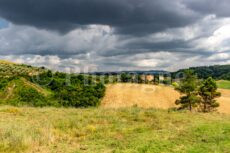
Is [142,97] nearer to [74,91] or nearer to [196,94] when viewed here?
[196,94]

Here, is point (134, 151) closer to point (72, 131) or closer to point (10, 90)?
point (72, 131)

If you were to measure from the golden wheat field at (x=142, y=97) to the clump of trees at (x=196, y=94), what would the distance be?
4259mm

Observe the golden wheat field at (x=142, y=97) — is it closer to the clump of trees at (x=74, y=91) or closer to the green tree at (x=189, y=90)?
the clump of trees at (x=74, y=91)

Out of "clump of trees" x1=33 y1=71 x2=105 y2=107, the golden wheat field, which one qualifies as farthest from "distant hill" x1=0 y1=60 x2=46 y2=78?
the golden wheat field

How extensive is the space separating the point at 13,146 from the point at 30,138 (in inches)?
34.1

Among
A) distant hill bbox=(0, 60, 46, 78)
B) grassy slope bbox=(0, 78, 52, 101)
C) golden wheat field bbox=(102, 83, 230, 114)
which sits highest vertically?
distant hill bbox=(0, 60, 46, 78)

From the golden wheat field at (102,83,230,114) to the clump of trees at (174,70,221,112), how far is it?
14.0 feet

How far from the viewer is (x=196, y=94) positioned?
65188 millimetres

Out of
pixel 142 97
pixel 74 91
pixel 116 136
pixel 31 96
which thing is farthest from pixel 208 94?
pixel 116 136

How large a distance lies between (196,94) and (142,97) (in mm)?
14214

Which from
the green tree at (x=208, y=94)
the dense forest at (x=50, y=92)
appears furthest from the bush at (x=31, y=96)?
the green tree at (x=208, y=94)

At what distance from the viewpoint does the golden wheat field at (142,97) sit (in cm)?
6969

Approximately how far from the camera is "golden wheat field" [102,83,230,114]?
69688 millimetres

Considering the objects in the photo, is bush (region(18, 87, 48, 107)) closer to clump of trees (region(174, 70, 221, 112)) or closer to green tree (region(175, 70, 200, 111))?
green tree (region(175, 70, 200, 111))
